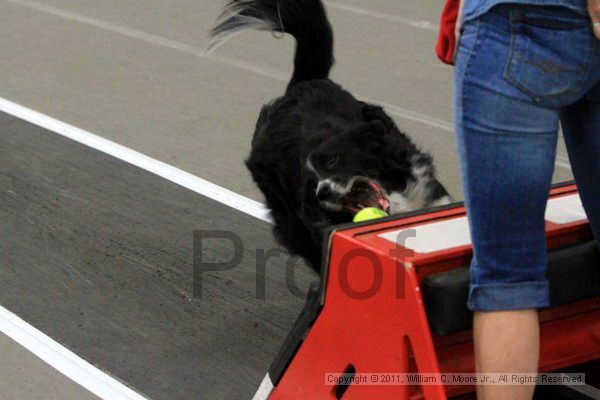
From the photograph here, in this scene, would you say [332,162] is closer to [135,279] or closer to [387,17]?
[135,279]

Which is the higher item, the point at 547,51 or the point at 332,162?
the point at 547,51

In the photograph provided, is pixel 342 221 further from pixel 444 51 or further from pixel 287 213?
pixel 444 51

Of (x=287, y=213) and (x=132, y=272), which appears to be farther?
(x=132, y=272)

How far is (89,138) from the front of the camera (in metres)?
5.62

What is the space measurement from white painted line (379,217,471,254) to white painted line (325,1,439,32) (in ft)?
15.8

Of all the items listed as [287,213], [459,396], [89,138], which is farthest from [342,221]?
[89,138]

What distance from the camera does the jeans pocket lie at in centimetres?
181

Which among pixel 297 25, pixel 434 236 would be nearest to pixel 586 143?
pixel 434 236

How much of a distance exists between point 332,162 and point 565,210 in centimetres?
95

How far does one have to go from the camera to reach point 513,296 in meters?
2.00

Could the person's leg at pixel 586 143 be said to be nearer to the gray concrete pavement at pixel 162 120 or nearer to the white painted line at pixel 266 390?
the white painted line at pixel 266 390

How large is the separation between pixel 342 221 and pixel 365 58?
3.61m

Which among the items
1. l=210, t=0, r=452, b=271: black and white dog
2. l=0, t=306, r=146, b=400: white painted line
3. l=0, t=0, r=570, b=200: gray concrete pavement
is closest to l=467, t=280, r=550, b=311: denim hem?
l=210, t=0, r=452, b=271: black and white dog

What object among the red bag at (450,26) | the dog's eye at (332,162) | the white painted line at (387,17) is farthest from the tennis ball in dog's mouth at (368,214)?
the white painted line at (387,17)
